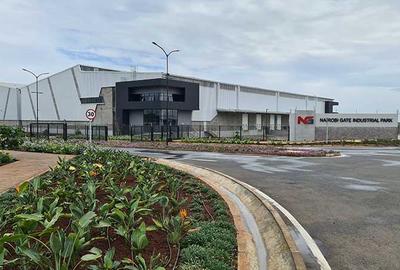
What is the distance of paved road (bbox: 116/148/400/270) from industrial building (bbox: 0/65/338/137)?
39400mm

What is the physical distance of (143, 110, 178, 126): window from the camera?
194 feet

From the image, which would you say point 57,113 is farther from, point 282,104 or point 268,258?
point 268,258

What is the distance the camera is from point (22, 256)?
4172mm

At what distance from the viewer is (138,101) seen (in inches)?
2377

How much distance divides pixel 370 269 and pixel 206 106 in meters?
63.1

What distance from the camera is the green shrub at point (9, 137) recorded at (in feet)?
59.1

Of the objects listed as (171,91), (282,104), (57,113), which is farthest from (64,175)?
(282,104)

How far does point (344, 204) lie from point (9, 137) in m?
15.3

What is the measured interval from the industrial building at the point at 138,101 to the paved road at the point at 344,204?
1551 inches

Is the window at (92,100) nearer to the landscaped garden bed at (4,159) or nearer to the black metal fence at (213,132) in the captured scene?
the black metal fence at (213,132)

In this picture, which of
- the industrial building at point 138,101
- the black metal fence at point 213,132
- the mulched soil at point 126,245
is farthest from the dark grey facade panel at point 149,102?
the mulched soil at point 126,245

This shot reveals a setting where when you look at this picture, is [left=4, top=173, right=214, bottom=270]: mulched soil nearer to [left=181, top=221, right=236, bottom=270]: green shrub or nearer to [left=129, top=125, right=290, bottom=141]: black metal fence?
[left=181, top=221, right=236, bottom=270]: green shrub

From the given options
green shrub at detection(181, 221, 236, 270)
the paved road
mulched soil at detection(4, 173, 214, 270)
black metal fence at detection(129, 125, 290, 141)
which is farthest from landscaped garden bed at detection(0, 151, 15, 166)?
black metal fence at detection(129, 125, 290, 141)

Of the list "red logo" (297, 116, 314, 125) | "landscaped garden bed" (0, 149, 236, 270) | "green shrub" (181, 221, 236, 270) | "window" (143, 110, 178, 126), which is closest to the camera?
"landscaped garden bed" (0, 149, 236, 270)
